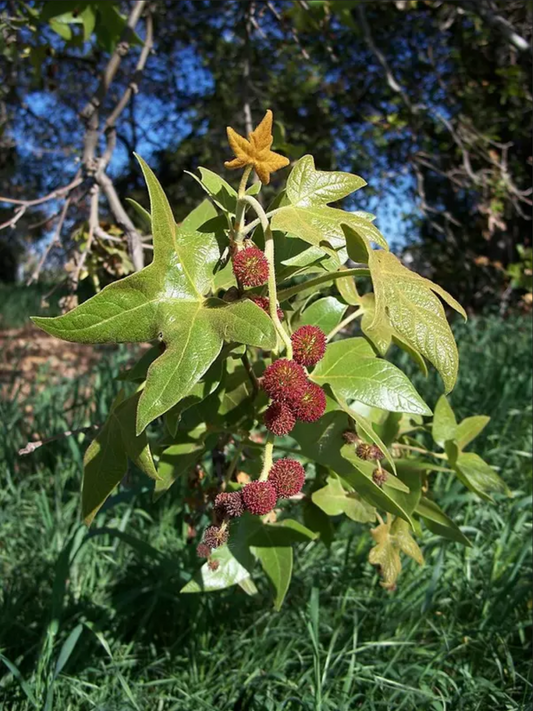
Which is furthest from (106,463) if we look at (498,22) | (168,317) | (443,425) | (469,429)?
(498,22)

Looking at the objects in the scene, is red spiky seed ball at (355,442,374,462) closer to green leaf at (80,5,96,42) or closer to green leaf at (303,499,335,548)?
green leaf at (303,499,335,548)

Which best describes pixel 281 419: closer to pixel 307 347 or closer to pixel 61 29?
pixel 307 347

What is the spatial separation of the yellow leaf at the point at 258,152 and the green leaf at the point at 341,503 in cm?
50

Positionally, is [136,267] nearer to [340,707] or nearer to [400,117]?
[340,707]

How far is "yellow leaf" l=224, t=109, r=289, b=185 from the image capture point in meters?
0.61

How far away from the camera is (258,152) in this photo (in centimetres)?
62

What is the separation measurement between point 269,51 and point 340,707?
3.90 meters

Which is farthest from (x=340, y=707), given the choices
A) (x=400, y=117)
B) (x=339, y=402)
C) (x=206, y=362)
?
(x=400, y=117)

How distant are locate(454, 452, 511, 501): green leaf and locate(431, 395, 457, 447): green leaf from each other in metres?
0.04

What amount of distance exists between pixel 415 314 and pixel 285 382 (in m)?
0.15

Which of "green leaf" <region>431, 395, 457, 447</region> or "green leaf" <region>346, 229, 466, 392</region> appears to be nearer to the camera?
"green leaf" <region>346, 229, 466, 392</region>

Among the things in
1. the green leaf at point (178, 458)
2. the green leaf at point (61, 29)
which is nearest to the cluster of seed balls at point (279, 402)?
the green leaf at point (178, 458)

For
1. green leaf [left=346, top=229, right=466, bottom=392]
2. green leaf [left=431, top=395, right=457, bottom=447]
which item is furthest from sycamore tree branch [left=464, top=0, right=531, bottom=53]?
green leaf [left=346, top=229, right=466, bottom=392]

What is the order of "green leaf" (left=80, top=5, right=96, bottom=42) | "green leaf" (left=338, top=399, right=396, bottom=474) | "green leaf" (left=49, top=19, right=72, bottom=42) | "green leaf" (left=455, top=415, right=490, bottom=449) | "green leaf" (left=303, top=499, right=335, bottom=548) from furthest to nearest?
1. "green leaf" (left=49, top=19, right=72, bottom=42)
2. "green leaf" (left=80, top=5, right=96, bottom=42)
3. "green leaf" (left=455, top=415, right=490, bottom=449)
4. "green leaf" (left=303, top=499, right=335, bottom=548)
5. "green leaf" (left=338, top=399, right=396, bottom=474)
